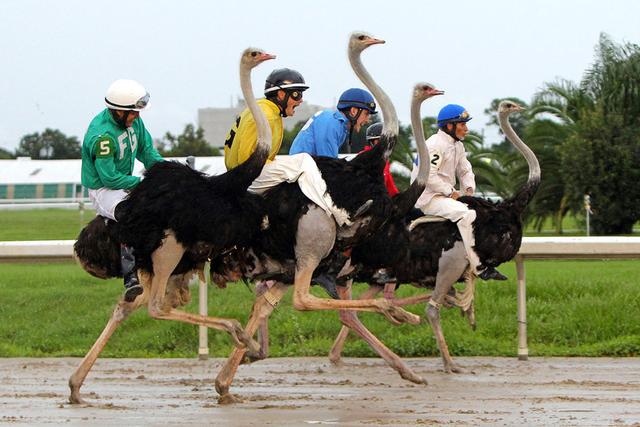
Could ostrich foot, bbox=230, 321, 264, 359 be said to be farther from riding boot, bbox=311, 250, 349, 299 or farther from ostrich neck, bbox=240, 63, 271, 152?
ostrich neck, bbox=240, 63, 271, 152

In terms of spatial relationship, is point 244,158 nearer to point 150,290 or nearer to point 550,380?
point 150,290

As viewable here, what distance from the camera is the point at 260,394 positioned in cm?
911

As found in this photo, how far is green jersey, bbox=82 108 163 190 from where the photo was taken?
885 centimetres

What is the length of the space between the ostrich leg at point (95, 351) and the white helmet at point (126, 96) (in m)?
1.27

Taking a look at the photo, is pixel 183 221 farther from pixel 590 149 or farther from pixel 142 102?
pixel 590 149

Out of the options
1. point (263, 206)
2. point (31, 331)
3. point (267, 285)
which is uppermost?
point (263, 206)

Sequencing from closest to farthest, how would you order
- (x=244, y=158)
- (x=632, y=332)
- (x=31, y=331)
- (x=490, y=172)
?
(x=244, y=158), (x=632, y=332), (x=31, y=331), (x=490, y=172)

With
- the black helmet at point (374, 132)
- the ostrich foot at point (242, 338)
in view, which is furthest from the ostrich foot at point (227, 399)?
the black helmet at point (374, 132)

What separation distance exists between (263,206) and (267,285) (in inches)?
69.5

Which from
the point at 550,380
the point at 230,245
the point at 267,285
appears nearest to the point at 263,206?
the point at 230,245

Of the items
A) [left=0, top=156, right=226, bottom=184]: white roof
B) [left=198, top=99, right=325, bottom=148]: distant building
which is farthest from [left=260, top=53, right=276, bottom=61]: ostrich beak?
[left=198, top=99, right=325, bottom=148]: distant building

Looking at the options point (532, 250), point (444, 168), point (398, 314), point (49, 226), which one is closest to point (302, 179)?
point (398, 314)

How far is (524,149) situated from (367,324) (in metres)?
2.35

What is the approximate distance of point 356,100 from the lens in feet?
35.3
